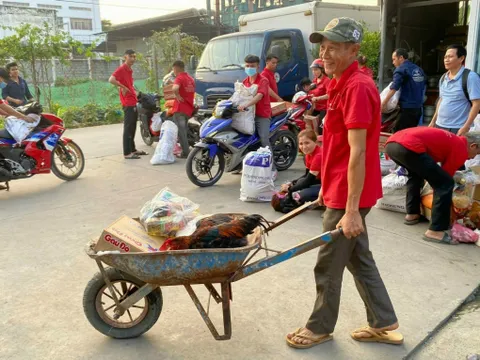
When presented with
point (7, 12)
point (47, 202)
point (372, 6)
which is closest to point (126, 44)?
point (7, 12)

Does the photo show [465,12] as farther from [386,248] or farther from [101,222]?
[101,222]

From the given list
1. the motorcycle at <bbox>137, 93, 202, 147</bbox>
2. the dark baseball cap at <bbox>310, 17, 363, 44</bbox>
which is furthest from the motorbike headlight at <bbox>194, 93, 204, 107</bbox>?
the dark baseball cap at <bbox>310, 17, 363, 44</bbox>

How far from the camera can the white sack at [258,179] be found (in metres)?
A: 5.45

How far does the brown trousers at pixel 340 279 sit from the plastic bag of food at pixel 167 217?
820 mm

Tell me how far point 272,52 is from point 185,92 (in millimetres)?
2399

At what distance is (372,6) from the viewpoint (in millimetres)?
11562

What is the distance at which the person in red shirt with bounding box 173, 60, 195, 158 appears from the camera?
303 inches

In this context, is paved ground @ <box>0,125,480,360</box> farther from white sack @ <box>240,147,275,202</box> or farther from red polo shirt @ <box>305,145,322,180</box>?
red polo shirt @ <box>305,145,322,180</box>

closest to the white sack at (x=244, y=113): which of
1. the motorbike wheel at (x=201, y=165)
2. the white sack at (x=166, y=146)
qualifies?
the motorbike wheel at (x=201, y=165)

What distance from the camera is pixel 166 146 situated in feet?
25.2

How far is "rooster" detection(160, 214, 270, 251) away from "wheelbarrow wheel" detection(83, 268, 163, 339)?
40cm

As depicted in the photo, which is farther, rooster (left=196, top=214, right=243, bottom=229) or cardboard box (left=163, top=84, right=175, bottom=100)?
cardboard box (left=163, top=84, right=175, bottom=100)

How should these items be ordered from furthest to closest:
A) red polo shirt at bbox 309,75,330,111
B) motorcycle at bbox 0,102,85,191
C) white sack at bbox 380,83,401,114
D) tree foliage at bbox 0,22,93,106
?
tree foliage at bbox 0,22,93,106 → red polo shirt at bbox 309,75,330,111 → white sack at bbox 380,83,401,114 → motorcycle at bbox 0,102,85,191

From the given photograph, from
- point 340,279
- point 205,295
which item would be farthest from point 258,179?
point 340,279
